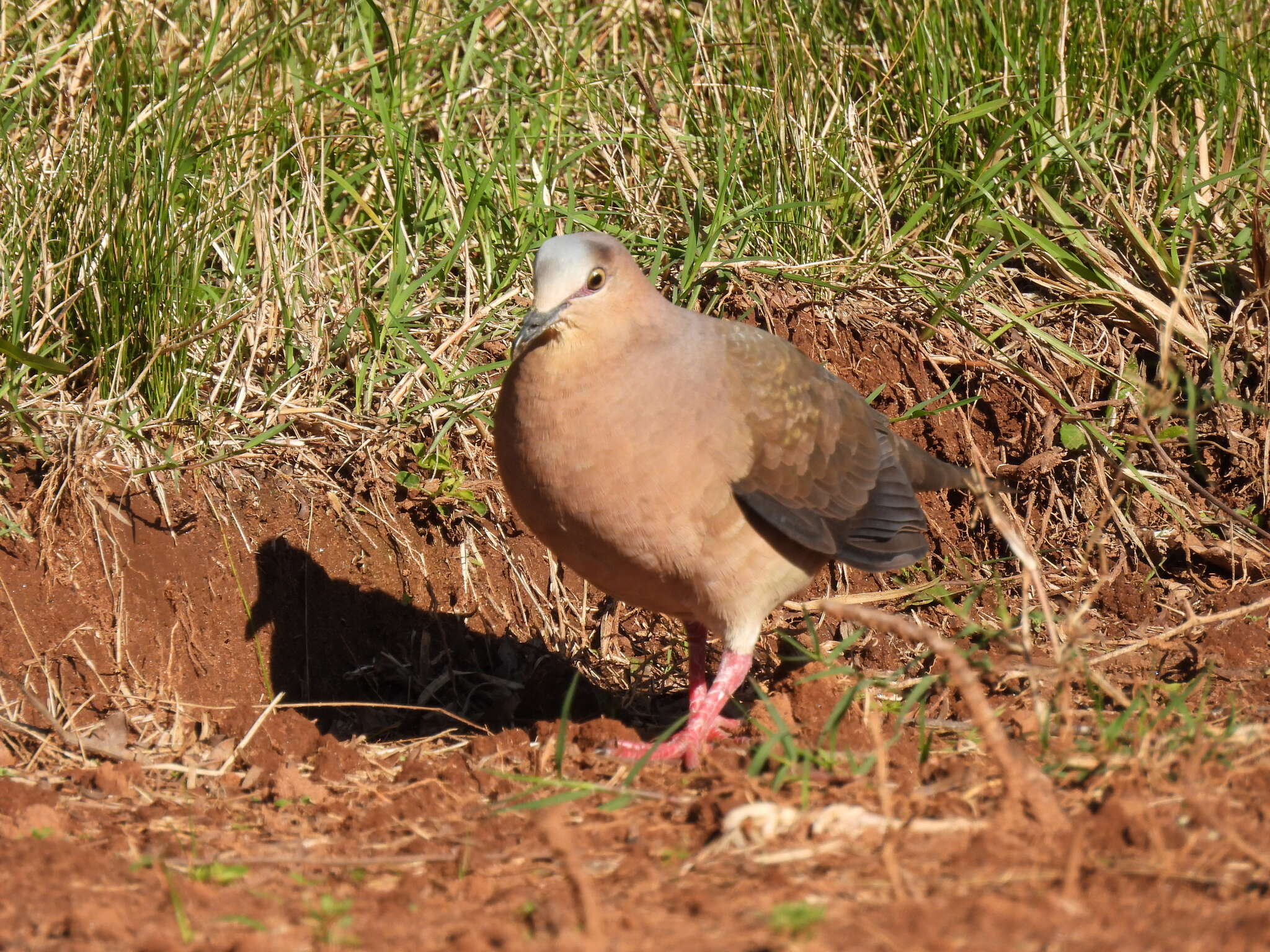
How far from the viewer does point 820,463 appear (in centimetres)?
418

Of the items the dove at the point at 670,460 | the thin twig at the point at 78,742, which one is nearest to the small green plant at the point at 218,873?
the thin twig at the point at 78,742

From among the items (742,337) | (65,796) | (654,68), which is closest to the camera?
(65,796)

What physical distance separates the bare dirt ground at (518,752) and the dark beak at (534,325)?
3.44 ft

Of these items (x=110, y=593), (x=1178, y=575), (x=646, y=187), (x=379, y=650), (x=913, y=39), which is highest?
(x=913, y=39)

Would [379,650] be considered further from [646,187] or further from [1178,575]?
[1178,575]

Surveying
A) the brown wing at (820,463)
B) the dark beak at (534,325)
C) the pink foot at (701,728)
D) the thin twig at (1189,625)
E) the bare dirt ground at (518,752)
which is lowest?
the thin twig at (1189,625)

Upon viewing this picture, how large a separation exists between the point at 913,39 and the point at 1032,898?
4.40 meters

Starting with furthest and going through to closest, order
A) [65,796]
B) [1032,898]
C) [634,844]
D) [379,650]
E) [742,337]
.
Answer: [379,650], [742,337], [65,796], [634,844], [1032,898]

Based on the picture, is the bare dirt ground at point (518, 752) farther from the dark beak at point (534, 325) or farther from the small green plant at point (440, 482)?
the dark beak at point (534, 325)

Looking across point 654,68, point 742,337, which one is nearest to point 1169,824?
point 742,337

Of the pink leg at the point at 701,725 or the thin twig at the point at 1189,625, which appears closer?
the pink leg at the point at 701,725

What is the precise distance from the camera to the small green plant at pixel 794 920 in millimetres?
2283

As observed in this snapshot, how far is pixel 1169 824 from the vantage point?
8.89 feet

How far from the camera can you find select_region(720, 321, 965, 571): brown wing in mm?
3943
